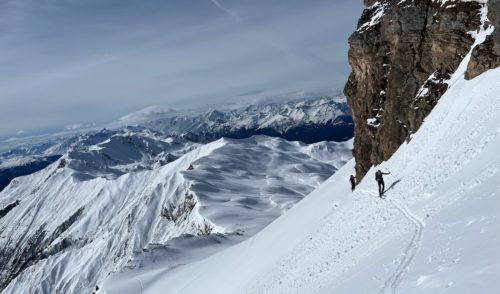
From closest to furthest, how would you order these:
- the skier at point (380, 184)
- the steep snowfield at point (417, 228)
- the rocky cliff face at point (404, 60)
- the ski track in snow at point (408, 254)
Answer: the steep snowfield at point (417, 228) → the ski track in snow at point (408, 254) → the skier at point (380, 184) → the rocky cliff face at point (404, 60)

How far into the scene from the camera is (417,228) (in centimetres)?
2362

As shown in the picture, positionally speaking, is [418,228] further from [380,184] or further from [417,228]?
[380,184]

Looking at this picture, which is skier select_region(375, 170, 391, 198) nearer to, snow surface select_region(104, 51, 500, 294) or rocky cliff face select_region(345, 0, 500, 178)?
snow surface select_region(104, 51, 500, 294)

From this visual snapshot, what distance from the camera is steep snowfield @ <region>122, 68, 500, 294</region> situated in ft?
54.5

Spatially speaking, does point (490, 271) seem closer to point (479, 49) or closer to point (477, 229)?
point (477, 229)

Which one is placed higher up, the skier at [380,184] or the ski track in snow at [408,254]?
the ski track in snow at [408,254]

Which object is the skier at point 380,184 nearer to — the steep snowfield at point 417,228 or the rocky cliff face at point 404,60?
the steep snowfield at point 417,228

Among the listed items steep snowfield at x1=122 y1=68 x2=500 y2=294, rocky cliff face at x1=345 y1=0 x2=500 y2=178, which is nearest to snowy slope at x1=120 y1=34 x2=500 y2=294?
steep snowfield at x1=122 y1=68 x2=500 y2=294

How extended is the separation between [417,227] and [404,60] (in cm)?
3111

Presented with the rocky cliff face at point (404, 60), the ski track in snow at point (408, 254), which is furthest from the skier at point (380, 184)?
the rocky cliff face at point (404, 60)

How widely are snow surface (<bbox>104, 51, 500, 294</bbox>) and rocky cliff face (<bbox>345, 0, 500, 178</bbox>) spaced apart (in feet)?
9.23

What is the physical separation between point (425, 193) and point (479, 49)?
17.1 m

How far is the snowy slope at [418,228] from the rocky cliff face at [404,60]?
2198mm

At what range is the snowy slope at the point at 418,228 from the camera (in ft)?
54.6
